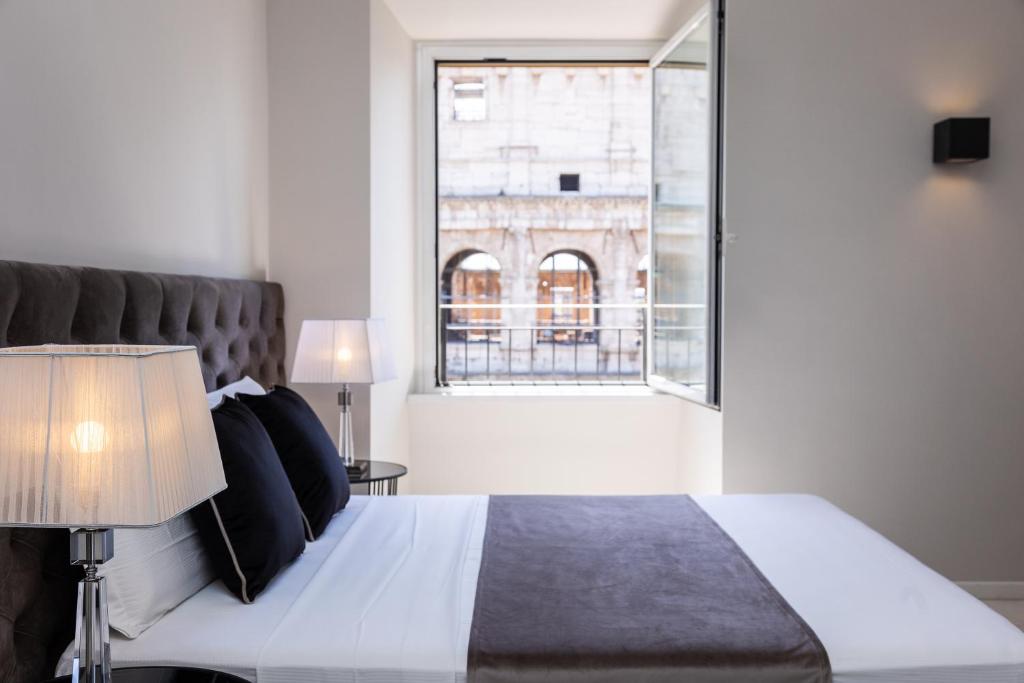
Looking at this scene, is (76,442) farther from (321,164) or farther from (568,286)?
(568,286)

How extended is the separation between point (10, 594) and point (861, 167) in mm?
3286

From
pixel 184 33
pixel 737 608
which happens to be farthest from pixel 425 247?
pixel 737 608

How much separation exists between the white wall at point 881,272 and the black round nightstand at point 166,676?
2.56 meters

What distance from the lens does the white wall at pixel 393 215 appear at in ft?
12.8

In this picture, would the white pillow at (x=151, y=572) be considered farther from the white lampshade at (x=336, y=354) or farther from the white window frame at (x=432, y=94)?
the white window frame at (x=432, y=94)

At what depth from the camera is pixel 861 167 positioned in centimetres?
366

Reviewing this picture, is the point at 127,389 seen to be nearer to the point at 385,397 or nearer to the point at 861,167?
the point at 385,397

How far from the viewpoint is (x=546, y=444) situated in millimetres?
4750

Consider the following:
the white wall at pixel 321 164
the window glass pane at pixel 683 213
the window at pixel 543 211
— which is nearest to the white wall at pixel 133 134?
the white wall at pixel 321 164

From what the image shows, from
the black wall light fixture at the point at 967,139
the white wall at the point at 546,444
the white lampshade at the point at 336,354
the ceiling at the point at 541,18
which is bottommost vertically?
the white wall at the point at 546,444

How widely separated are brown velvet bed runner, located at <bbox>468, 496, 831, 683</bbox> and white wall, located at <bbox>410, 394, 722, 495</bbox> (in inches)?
78.4

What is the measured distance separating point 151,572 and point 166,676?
0.35 metres

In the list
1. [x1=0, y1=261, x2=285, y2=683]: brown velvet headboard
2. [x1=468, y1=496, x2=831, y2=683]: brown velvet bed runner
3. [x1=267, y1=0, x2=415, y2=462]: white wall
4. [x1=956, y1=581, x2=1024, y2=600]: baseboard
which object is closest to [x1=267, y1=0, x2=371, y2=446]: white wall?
[x1=267, y1=0, x2=415, y2=462]: white wall

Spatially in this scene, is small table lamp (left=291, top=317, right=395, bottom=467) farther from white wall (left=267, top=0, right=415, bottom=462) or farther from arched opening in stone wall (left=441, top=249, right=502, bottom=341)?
arched opening in stone wall (left=441, top=249, right=502, bottom=341)
